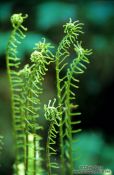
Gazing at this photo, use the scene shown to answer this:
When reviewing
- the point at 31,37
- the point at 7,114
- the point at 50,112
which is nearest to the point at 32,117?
the point at 50,112

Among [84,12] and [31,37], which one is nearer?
[31,37]

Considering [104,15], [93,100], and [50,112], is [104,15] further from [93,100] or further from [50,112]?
[50,112]

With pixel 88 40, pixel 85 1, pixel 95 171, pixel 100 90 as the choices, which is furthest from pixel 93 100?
pixel 95 171

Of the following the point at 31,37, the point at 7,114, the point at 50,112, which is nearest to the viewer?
the point at 50,112

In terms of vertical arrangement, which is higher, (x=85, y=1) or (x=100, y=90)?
(x=85, y=1)

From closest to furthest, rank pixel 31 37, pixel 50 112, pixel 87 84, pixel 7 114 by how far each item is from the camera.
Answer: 1. pixel 50 112
2. pixel 31 37
3. pixel 7 114
4. pixel 87 84

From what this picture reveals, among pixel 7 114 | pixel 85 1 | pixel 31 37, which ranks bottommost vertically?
pixel 7 114
